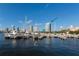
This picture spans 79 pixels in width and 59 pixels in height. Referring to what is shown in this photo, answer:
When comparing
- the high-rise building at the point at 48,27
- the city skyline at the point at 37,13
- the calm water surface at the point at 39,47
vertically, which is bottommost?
the calm water surface at the point at 39,47

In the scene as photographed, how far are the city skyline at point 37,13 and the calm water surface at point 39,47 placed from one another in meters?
0.21

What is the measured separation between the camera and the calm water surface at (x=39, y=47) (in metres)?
3.39

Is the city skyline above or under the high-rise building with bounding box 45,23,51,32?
above

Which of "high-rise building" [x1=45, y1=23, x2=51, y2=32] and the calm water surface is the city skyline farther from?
the calm water surface

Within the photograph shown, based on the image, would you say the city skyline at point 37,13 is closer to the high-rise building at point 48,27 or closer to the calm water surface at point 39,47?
the high-rise building at point 48,27

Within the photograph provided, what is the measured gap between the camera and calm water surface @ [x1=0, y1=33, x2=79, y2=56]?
339 centimetres

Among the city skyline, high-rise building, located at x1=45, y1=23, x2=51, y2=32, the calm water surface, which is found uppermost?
the city skyline

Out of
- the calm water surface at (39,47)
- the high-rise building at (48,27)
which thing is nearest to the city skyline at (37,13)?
the high-rise building at (48,27)

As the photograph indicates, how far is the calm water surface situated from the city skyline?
8.4 inches

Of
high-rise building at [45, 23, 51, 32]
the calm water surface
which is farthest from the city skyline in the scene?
the calm water surface

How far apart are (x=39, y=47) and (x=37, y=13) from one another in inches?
17.5

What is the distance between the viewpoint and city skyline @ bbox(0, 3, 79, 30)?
3402mm

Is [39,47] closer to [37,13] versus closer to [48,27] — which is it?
[48,27]

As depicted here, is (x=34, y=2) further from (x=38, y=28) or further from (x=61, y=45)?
(x=61, y=45)
